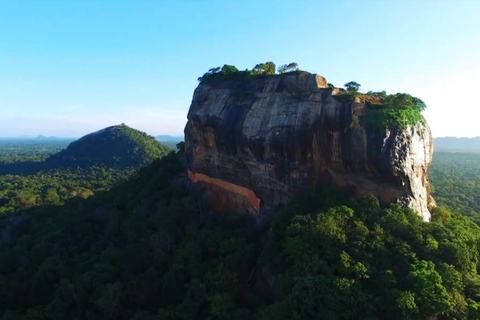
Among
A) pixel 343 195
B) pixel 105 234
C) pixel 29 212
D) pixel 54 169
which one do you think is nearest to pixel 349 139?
pixel 343 195

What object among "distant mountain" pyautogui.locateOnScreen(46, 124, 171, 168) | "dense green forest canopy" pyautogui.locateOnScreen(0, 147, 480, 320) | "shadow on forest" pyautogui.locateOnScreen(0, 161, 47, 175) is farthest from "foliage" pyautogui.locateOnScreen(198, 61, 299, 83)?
"shadow on forest" pyautogui.locateOnScreen(0, 161, 47, 175)

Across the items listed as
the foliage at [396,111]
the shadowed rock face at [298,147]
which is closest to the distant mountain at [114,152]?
the shadowed rock face at [298,147]

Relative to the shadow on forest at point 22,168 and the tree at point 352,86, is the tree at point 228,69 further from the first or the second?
the shadow on forest at point 22,168

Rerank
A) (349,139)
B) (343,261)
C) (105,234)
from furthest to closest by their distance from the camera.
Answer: (105,234)
(349,139)
(343,261)

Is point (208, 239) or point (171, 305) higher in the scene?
point (208, 239)

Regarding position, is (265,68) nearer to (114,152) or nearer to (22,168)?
(114,152)

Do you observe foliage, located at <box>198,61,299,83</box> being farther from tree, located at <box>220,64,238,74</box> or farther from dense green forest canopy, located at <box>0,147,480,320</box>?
dense green forest canopy, located at <box>0,147,480,320</box>

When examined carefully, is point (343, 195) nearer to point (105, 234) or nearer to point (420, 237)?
point (420, 237)
